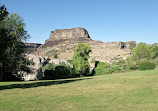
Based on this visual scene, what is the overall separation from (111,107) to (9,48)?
43.1 ft

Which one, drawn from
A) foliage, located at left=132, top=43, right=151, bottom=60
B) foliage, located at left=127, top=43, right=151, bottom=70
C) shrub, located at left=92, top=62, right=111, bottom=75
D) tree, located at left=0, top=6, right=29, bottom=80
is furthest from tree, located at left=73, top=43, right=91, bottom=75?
tree, located at left=0, top=6, right=29, bottom=80

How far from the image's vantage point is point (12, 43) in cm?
1808

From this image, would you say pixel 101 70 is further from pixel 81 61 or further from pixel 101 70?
pixel 81 61

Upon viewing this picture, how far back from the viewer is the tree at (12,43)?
1736 cm

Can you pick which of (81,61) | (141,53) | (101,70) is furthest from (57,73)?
(141,53)

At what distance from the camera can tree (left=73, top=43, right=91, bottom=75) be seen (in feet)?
181

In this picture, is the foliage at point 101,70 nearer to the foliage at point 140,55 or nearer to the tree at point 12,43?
the foliage at point 140,55

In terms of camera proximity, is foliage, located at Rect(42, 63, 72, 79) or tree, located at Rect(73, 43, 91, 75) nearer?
foliage, located at Rect(42, 63, 72, 79)

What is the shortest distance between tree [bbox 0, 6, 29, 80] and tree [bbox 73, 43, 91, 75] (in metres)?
35.7

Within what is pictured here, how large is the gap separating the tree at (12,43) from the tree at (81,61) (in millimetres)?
35706

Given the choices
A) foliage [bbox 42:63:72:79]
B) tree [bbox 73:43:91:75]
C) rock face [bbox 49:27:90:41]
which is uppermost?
rock face [bbox 49:27:90:41]

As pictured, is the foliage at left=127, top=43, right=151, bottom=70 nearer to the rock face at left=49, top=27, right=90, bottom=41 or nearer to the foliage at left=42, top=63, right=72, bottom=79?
the foliage at left=42, top=63, right=72, bottom=79

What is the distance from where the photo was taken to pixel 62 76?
47.4 m

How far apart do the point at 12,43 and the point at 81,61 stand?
39.4m
